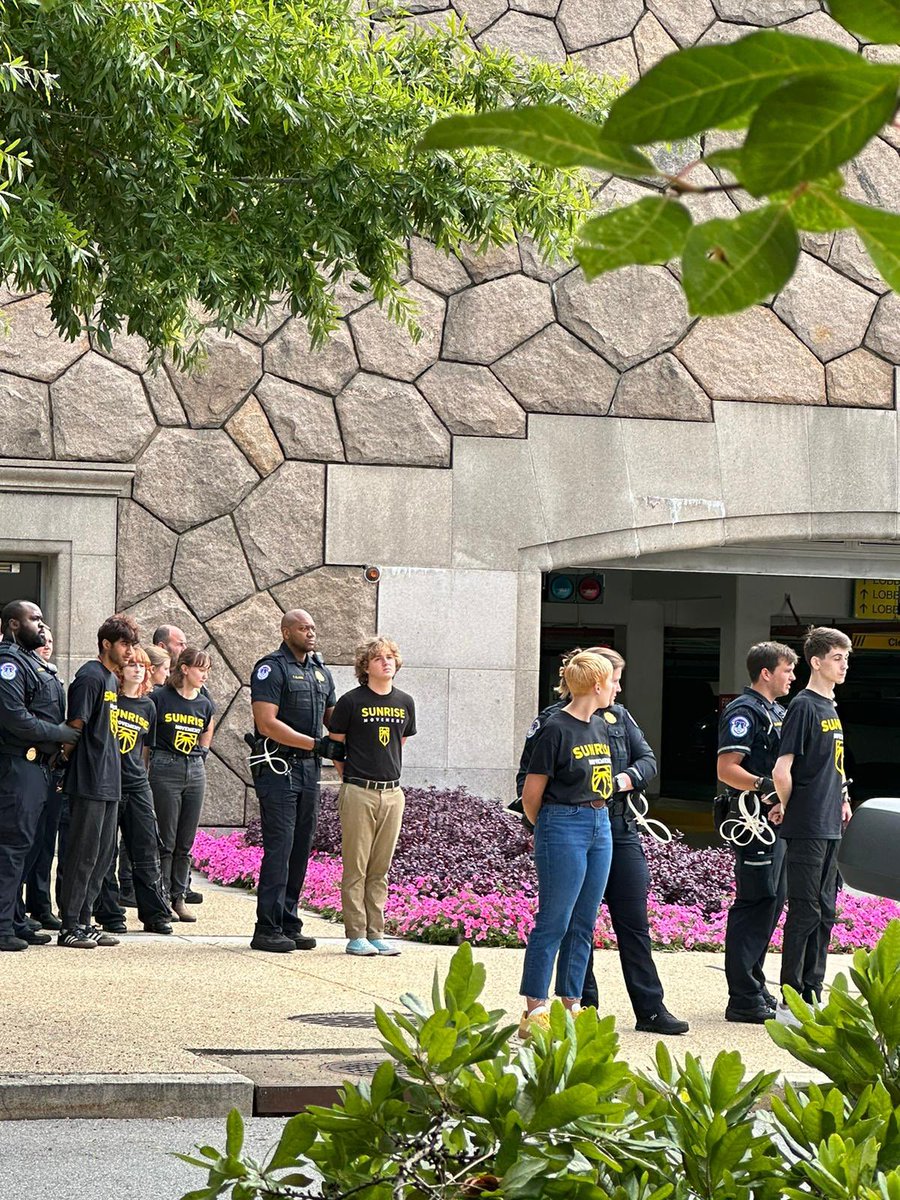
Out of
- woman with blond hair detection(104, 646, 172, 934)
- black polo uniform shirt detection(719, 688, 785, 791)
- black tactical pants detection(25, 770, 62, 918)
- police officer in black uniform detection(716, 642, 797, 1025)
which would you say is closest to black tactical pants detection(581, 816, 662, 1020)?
police officer in black uniform detection(716, 642, 797, 1025)

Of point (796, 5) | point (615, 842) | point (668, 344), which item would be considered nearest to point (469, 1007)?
point (615, 842)

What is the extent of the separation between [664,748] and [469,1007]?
24.8m

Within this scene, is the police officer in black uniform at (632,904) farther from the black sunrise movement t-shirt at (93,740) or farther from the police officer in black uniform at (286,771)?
the black sunrise movement t-shirt at (93,740)

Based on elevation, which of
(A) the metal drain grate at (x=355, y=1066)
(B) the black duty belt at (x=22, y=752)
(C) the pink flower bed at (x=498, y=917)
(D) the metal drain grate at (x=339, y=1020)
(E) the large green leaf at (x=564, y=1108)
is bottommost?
(C) the pink flower bed at (x=498, y=917)

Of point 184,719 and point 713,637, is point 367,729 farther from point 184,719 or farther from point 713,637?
point 713,637

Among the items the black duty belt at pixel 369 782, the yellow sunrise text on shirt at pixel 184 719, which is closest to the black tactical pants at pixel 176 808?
the yellow sunrise text on shirt at pixel 184 719

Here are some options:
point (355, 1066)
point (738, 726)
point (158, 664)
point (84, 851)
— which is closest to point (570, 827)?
point (355, 1066)

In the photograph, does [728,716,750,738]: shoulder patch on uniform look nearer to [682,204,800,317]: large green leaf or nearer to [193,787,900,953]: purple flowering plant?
[193,787,900,953]: purple flowering plant

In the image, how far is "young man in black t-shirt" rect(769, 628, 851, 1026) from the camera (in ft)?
26.8

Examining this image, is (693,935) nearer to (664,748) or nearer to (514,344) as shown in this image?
(514,344)

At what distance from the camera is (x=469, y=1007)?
103 inches

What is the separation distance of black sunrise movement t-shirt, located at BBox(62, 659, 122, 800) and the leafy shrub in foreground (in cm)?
744

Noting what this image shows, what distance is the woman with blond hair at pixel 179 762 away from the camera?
1134 cm

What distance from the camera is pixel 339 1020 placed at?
780 cm
